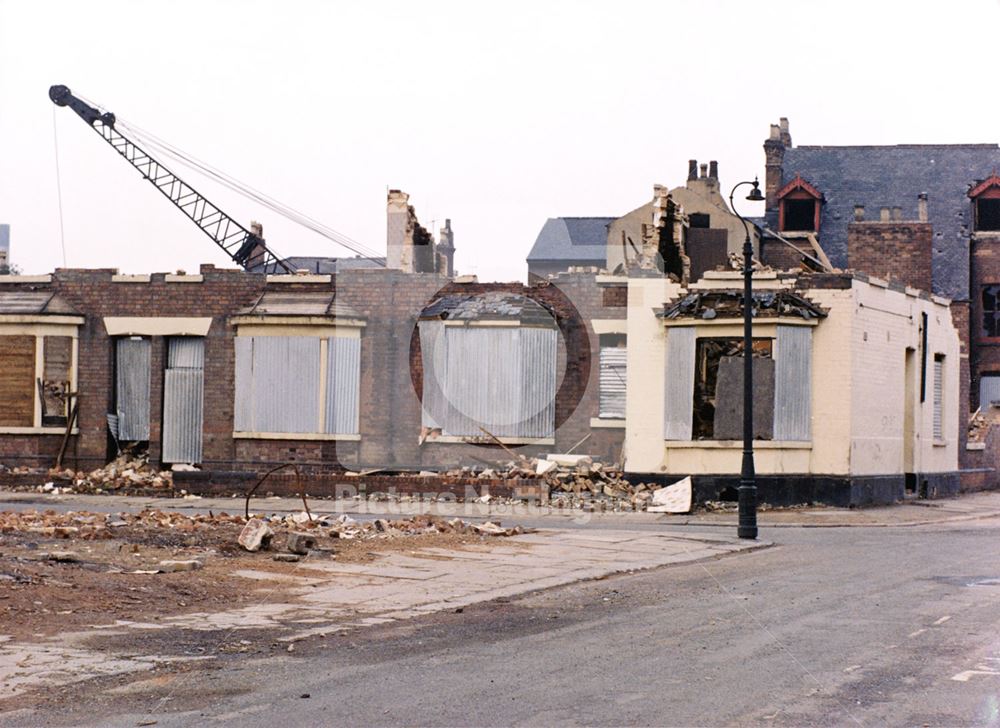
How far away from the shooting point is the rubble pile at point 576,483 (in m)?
31.9

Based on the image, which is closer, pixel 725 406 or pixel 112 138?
pixel 725 406

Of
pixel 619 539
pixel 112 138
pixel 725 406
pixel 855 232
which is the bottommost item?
pixel 619 539

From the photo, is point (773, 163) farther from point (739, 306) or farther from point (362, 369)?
point (362, 369)

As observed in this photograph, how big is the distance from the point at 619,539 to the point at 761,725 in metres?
14.9

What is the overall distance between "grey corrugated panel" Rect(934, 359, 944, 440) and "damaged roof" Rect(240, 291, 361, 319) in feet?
54.3

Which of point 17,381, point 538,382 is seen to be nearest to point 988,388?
point 538,382

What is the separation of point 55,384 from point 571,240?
51.0 meters

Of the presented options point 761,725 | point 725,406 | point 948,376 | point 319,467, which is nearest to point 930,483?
point 948,376

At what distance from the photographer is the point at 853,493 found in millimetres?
32500

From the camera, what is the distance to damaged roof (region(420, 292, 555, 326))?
3450 centimetres

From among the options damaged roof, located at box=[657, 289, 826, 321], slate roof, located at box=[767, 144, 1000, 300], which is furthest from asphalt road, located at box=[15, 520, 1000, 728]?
slate roof, located at box=[767, 144, 1000, 300]

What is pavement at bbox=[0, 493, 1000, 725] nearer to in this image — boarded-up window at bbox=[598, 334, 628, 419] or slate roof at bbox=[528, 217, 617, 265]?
boarded-up window at bbox=[598, 334, 628, 419]

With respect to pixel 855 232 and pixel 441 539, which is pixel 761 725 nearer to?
pixel 441 539

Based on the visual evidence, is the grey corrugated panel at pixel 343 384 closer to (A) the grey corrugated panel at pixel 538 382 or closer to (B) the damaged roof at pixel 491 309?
(B) the damaged roof at pixel 491 309
